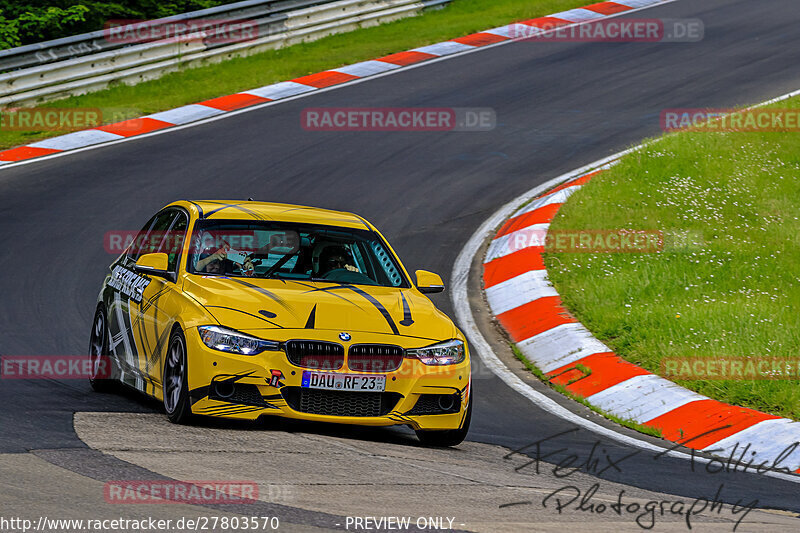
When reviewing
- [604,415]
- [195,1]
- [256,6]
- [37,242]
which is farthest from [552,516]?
[195,1]

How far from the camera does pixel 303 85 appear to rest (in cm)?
1988

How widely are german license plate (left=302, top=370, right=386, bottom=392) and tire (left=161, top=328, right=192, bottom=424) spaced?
2.41 feet

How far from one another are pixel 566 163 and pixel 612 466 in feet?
30.9

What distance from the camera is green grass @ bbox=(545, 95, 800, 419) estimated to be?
937 centimetres

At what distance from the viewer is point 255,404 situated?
22.3 feet

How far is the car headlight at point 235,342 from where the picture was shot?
679 centimetres

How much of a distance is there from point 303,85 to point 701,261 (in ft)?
33.4

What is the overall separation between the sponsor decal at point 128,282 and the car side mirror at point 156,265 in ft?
1.02
